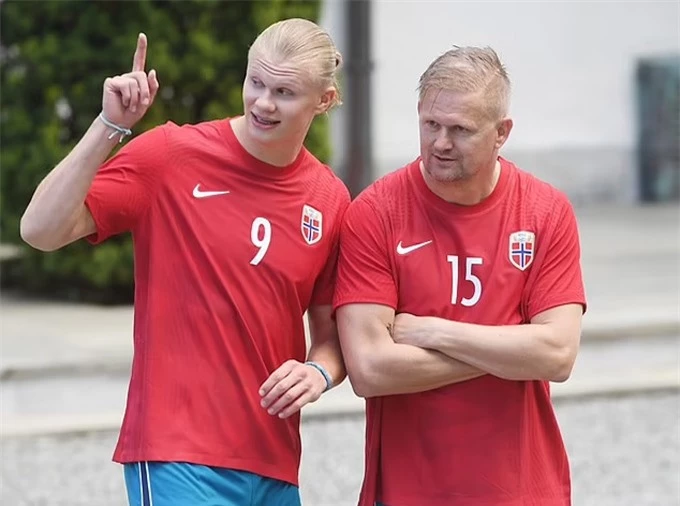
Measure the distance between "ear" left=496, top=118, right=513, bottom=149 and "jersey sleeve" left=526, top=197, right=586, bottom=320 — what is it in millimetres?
248

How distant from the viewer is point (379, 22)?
15336 millimetres

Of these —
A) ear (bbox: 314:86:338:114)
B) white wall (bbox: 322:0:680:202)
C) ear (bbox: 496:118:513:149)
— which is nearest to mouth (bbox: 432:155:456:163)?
ear (bbox: 496:118:513:149)

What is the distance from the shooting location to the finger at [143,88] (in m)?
3.29

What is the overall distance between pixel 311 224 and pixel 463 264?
0.40m

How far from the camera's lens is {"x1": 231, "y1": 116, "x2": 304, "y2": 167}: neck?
345cm

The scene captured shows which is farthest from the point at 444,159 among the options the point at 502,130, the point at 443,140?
the point at 502,130

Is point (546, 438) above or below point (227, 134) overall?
below

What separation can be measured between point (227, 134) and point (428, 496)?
101 cm

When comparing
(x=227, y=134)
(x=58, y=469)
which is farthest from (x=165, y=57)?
(x=227, y=134)

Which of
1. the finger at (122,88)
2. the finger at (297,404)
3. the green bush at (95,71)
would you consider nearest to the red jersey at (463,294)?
the finger at (297,404)

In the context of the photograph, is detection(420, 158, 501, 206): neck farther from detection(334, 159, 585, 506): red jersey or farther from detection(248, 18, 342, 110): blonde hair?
detection(248, 18, 342, 110): blonde hair

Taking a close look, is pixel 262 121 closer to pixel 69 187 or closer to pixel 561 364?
pixel 69 187

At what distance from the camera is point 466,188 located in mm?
3348

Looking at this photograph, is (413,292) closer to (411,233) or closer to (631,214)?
(411,233)
